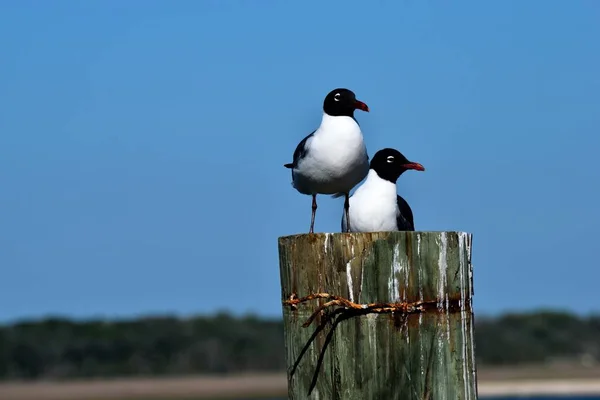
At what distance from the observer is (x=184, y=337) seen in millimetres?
63344

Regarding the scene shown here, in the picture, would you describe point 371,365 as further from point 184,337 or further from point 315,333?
point 184,337

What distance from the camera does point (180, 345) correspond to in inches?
2454

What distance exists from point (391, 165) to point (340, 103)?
173cm

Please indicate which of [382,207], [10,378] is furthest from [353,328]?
[10,378]

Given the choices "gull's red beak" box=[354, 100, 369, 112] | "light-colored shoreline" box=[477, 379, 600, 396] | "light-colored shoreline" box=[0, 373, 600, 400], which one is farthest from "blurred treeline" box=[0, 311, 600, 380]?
"gull's red beak" box=[354, 100, 369, 112]

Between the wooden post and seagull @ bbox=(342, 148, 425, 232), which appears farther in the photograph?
seagull @ bbox=(342, 148, 425, 232)

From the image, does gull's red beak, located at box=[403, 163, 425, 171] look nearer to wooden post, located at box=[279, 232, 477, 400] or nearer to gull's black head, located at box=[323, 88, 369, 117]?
gull's black head, located at box=[323, 88, 369, 117]

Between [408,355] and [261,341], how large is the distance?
5864 cm

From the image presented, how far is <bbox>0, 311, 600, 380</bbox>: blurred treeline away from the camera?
2301 inches

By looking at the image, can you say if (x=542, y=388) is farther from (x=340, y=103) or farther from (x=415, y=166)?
(x=340, y=103)

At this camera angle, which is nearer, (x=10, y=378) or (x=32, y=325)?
(x=10, y=378)

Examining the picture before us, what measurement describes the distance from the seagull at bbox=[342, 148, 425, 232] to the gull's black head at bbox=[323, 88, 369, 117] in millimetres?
1465

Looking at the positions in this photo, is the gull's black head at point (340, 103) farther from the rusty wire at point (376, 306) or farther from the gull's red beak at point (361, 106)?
the rusty wire at point (376, 306)

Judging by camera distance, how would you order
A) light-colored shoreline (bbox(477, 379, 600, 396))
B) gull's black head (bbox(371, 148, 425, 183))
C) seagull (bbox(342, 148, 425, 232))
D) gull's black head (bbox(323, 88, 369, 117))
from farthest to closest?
light-colored shoreline (bbox(477, 379, 600, 396))
gull's black head (bbox(371, 148, 425, 183))
seagull (bbox(342, 148, 425, 232))
gull's black head (bbox(323, 88, 369, 117))
